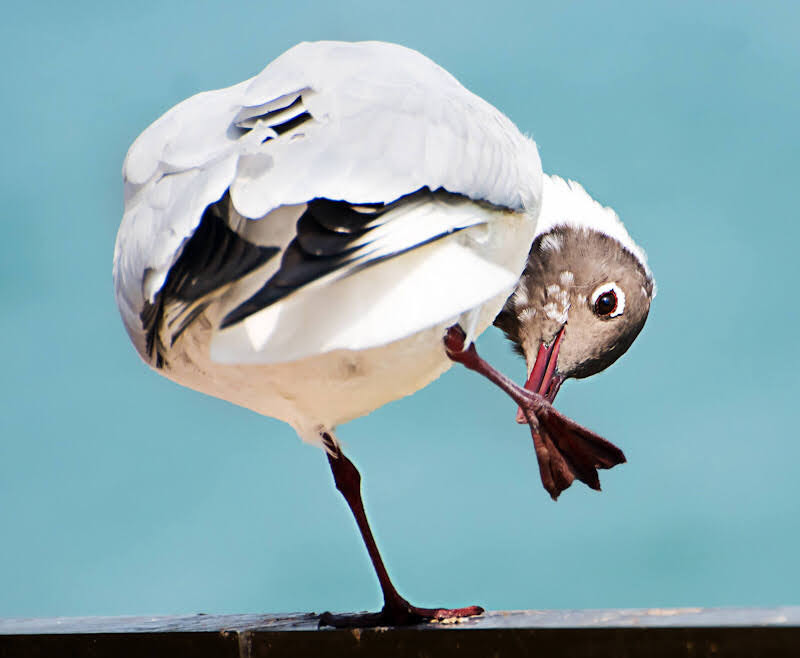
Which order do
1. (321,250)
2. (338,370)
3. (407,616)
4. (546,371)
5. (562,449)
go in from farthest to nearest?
(546,371) < (562,449) < (407,616) < (338,370) < (321,250)

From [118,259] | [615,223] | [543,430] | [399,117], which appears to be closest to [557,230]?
[615,223]

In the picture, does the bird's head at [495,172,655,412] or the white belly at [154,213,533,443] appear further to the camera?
the bird's head at [495,172,655,412]

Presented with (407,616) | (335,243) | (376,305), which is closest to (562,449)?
(407,616)

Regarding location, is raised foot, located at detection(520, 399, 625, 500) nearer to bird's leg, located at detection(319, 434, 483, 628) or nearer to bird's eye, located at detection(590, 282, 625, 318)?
bird's leg, located at detection(319, 434, 483, 628)

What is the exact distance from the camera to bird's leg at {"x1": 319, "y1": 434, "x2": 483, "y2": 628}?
8.59 ft

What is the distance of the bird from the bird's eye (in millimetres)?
684

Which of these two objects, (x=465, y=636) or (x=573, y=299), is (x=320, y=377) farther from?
(x=573, y=299)

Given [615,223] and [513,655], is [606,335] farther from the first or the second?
[513,655]

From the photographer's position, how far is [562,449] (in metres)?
2.80

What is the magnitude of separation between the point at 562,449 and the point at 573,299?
73 cm

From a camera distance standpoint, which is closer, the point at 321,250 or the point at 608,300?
the point at 321,250

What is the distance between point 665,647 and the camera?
204 centimetres

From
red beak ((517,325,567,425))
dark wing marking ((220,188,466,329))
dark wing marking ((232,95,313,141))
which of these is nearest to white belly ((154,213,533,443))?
dark wing marking ((220,188,466,329))

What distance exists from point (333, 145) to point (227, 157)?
0.21 m
